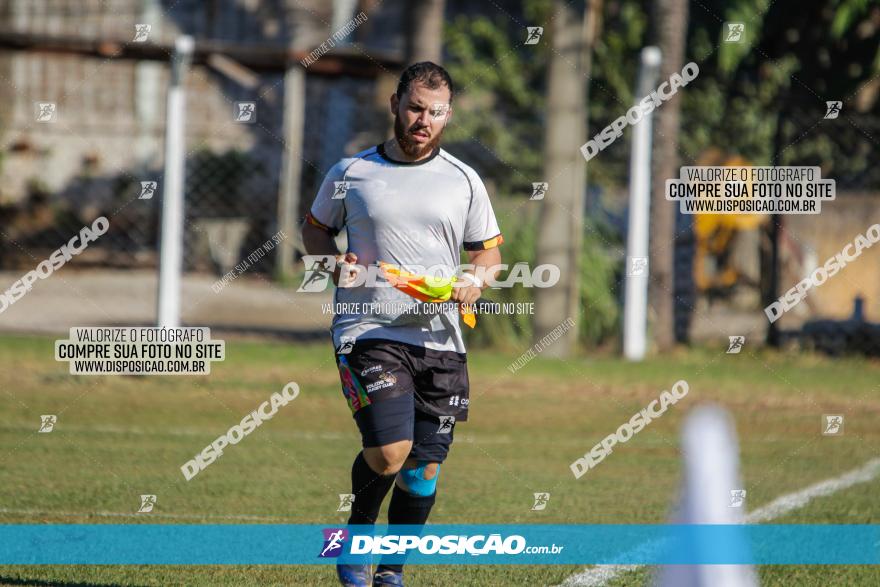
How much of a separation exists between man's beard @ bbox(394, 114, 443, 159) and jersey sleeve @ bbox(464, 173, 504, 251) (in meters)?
0.25

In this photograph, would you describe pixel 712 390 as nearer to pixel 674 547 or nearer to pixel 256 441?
pixel 256 441

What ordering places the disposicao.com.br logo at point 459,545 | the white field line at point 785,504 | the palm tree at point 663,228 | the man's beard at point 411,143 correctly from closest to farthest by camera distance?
1. the man's beard at point 411,143
2. the disposicao.com.br logo at point 459,545
3. the white field line at point 785,504
4. the palm tree at point 663,228

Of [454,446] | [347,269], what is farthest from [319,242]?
[454,446]

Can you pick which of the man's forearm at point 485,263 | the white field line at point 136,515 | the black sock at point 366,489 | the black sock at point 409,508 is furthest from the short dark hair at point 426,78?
the white field line at point 136,515

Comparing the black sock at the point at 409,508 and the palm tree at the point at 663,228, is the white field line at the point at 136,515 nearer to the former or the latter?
the black sock at the point at 409,508

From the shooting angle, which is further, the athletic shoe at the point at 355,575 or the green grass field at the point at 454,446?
the green grass field at the point at 454,446

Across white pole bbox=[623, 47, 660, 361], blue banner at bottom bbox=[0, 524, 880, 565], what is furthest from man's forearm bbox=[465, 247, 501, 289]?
white pole bbox=[623, 47, 660, 361]

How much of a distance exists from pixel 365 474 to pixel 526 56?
789 inches

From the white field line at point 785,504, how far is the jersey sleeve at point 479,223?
4.92 ft

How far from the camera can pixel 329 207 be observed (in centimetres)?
563

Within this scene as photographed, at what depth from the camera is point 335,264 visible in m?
5.52

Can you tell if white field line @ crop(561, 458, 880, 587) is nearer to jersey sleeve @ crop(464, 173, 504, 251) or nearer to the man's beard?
jersey sleeve @ crop(464, 173, 504, 251)

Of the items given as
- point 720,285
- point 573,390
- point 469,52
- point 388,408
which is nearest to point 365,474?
point 388,408

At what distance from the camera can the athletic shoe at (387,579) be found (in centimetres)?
550
